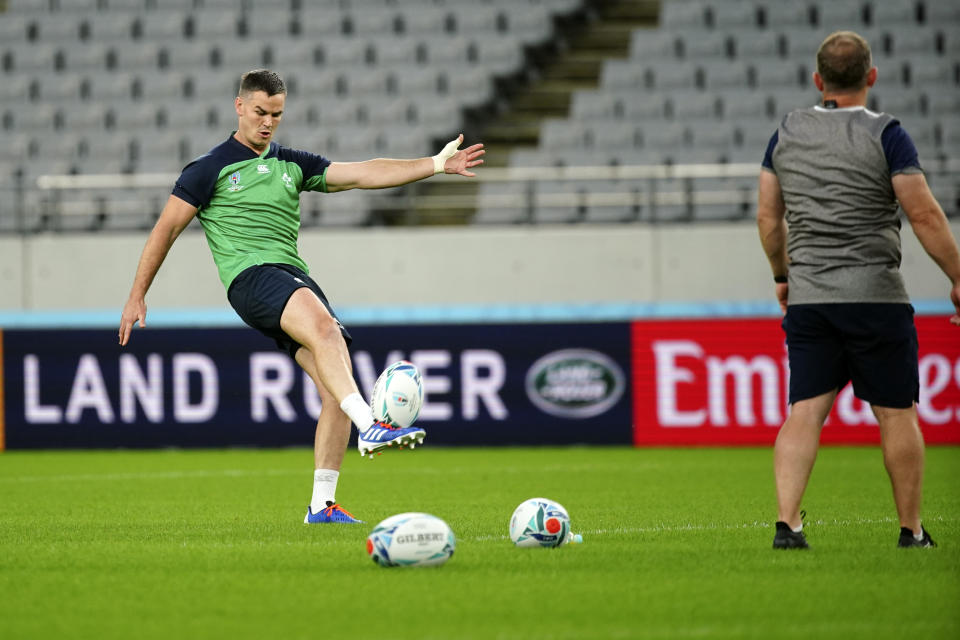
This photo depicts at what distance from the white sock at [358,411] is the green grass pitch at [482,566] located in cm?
49

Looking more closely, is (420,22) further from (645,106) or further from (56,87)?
(56,87)

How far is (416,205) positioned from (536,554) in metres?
10.5

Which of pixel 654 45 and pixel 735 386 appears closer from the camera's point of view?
pixel 735 386

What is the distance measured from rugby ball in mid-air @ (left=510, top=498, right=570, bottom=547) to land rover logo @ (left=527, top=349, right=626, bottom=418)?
296 inches

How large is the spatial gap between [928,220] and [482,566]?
2012 mm

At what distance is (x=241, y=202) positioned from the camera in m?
6.87

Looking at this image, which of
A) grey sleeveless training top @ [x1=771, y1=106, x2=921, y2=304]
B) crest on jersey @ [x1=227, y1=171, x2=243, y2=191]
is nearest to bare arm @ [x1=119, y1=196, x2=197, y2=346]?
crest on jersey @ [x1=227, y1=171, x2=243, y2=191]

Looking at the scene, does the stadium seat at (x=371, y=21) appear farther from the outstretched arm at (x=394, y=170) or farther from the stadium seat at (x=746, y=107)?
the outstretched arm at (x=394, y=170)

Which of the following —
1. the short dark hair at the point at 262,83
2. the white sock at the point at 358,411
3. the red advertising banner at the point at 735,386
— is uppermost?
the short dark hair at the point at 262,83

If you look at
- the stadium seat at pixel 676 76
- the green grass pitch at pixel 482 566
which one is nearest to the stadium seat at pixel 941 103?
the stadium seat at pixel 676 76

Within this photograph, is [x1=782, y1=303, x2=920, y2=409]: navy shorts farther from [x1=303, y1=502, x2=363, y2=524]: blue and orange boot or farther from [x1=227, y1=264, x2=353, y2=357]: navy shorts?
[x1=303, y1=502, x2=363, y2=524]: blue and orange boot

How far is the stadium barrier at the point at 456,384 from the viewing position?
1316 cm

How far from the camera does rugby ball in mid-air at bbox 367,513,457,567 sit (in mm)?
5199

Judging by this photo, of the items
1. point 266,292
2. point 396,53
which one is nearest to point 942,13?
point 396,53
